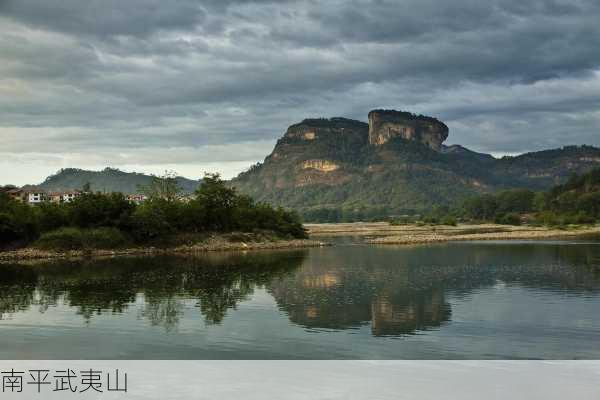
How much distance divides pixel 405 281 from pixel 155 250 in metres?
45.1

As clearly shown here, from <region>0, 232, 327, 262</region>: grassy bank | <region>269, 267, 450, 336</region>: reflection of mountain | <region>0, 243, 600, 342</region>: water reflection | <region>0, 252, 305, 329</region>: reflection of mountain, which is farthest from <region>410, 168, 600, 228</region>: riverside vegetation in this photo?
<region>269, 267, 450, 336</region>: reflection of mountain

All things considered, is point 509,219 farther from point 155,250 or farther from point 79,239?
point 79,239

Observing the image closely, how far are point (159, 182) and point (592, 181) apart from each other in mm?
146972

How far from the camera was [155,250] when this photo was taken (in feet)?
262

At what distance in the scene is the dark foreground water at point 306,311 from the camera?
22203 mm

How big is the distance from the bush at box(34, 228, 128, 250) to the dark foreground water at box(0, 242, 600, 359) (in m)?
16.3

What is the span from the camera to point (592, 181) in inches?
7534

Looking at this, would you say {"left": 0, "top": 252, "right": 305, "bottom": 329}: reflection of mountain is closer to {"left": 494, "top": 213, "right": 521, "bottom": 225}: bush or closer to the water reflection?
the water reflection

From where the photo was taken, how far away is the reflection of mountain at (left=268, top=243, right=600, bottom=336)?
94.9 feet

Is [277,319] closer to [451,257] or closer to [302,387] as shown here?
[302,387]

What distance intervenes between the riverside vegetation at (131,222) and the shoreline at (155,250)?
1.10m

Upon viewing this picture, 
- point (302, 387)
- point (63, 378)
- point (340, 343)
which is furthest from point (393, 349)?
point (63, 378)

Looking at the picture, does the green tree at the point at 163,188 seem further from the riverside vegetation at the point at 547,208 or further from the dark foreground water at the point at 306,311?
the riverside vegetation at the point at 547,208

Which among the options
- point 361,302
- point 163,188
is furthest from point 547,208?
point 361,302
